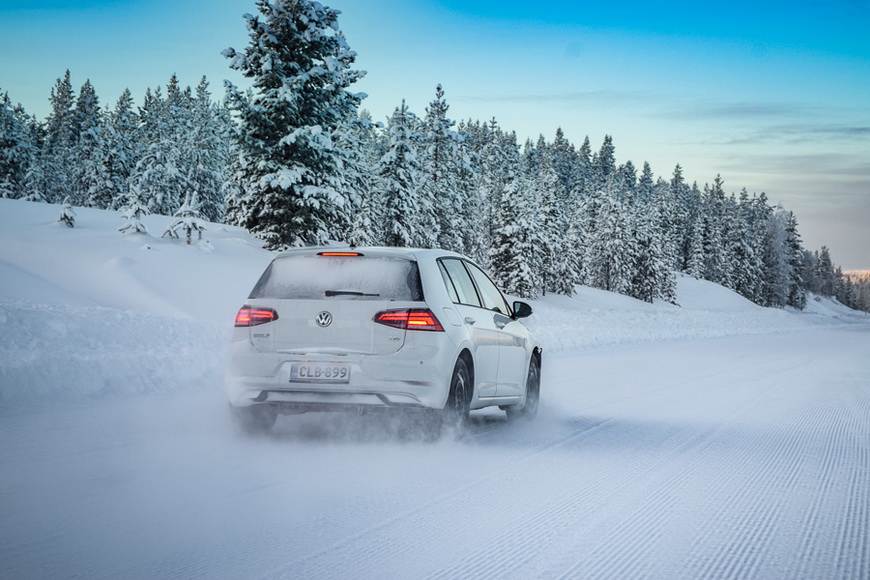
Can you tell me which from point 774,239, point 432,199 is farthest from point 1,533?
point 774,239

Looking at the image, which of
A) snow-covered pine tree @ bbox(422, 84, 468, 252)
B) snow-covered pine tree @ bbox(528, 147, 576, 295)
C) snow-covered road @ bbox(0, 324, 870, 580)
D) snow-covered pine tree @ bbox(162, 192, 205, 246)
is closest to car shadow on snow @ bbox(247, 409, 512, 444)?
snow-covered road @ bbox(0, 324, 870, 580)

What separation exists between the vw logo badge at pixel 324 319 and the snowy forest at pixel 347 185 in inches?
748

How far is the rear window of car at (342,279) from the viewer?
6.94 metres

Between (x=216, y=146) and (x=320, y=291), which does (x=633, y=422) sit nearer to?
(x=320, y=291)

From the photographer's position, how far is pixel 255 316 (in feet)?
23.1

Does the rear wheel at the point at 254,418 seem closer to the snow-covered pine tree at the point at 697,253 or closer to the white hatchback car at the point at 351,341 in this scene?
the white hatchback car at the point at 351,341

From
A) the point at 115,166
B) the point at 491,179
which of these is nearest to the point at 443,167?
the point at 115,166

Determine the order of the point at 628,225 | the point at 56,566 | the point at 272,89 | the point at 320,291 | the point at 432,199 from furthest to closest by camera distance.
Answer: the point at 628,225, the point at 432,199, the point at 272,89, the point at 320,291, the point at 56,566

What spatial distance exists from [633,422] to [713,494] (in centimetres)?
354

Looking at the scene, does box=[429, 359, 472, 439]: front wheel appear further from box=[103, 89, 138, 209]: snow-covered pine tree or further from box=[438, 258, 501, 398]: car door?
box=[103, 89, 138, 209]: snow-covered pine tree

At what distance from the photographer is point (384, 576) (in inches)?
140

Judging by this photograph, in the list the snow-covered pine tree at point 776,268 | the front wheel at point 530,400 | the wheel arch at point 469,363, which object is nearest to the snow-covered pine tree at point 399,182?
the front wheel at point 530,400

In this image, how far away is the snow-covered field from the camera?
12.8 feet

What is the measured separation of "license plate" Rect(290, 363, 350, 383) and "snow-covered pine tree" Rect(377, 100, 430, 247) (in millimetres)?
39098
